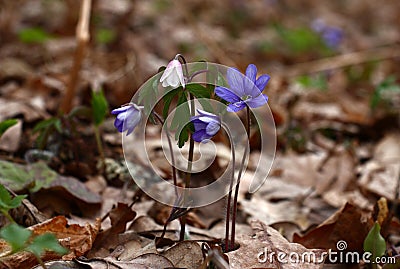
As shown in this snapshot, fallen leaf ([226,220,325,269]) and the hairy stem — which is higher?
the hairy stem

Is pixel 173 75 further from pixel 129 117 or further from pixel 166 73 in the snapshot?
pixel 129 117

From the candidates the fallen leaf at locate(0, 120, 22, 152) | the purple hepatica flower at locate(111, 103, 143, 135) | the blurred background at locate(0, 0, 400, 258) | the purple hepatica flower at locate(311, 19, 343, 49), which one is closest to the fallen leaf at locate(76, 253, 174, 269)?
the purple hepatica flower at locate(111, 103, 143, 135)

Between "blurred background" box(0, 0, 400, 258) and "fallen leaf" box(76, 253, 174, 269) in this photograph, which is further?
"blurred background" box(0, 0, 400, 258)

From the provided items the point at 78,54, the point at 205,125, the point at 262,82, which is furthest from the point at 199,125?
the point at 78,54

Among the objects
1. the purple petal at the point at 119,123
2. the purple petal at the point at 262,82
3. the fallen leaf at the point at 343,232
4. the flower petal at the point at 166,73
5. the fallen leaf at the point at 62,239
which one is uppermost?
the flower petal at the point at 166,73

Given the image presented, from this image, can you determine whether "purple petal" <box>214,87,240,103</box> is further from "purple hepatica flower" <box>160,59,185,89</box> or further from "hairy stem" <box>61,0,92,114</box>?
"hairy stem" <box>61,0,92,114</box>

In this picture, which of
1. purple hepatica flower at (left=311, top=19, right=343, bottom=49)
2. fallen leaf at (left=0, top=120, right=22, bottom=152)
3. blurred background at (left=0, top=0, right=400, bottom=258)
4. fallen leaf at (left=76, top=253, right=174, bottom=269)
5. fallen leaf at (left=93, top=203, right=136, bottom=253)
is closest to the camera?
fallen leaf at (left=76, top=253, right=174, bottom=269)

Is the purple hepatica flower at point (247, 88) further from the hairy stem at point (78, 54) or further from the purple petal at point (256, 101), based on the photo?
the hairy stem at point (78, 54)

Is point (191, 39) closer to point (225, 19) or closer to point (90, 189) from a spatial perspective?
point (225, 19)

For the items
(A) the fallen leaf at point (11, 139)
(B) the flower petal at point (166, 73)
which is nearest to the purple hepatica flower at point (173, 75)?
(B) the flower petal at point (166, 73)
